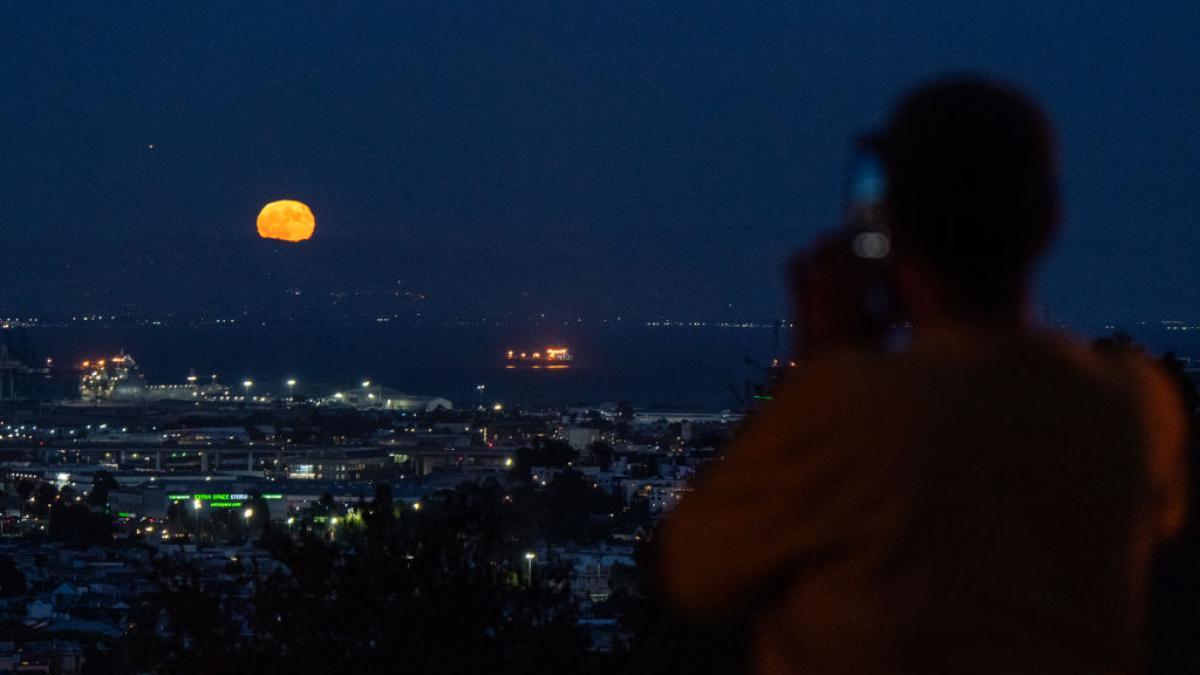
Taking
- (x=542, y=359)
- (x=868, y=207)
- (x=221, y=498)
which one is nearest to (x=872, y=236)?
(x=868, y=207)

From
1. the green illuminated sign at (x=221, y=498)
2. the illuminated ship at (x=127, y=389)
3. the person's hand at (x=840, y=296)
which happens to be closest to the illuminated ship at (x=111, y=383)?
the illuminated ship at (x=127, y=389)

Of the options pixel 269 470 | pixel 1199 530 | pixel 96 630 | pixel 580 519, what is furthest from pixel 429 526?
pixel 269 470

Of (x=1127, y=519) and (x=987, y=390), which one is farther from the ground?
(x=987, y=390)

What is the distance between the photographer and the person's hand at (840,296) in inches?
43.2

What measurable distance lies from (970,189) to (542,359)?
75648 mm

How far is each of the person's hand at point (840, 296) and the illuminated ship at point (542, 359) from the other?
67996mm

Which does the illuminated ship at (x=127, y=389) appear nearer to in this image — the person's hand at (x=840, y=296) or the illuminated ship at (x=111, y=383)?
the illuminated ship at (x=111, y=383)

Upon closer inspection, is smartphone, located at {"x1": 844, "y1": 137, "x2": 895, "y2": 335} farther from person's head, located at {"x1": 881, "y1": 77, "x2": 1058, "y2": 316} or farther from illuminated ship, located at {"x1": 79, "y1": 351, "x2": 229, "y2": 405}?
illuminated ship, located at {"x1": 79, "y1": 351, "x2": 229, "y2": 405}

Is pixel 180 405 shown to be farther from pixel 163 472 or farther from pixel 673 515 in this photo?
pixel 673 515

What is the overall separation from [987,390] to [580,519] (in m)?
13.2

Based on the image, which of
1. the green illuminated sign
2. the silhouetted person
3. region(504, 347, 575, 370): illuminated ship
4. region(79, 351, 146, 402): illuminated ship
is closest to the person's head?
the silhouetted person

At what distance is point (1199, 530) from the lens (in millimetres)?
3857

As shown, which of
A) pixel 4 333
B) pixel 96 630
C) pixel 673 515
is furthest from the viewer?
pixel 4 333

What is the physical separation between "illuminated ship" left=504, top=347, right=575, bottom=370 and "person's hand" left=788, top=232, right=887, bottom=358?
2677 inches
